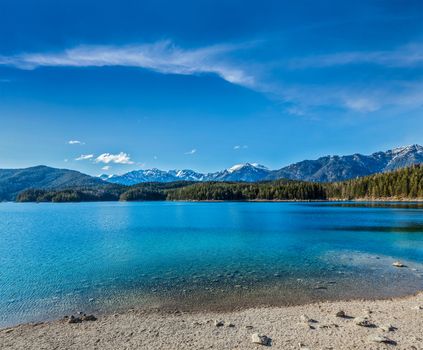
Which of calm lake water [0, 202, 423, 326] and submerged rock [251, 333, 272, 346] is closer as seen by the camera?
submerged rock [251, 333, 272, 346]

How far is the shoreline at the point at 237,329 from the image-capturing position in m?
14.1

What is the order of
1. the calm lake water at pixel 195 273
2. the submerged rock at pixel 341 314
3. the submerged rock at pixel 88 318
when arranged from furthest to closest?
the calm lake water at pixel 195 273
the submerged rock at pixel 88 318
the submerged rock at pixel 341 314

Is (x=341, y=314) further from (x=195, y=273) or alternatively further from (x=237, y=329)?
(x=195, y=273)

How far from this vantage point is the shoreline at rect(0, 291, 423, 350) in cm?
1412

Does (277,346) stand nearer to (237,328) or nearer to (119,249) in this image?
(237,328)

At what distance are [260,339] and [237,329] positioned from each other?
6.42 ft

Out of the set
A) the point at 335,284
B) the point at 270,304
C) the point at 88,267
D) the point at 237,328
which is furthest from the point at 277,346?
the point at 88,267

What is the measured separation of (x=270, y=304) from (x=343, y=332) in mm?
5940

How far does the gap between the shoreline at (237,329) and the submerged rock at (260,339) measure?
267 mm

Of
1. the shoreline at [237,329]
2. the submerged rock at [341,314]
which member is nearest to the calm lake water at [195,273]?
the shoreline at [237,329]

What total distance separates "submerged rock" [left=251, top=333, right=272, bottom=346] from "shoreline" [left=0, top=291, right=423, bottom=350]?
0.27m

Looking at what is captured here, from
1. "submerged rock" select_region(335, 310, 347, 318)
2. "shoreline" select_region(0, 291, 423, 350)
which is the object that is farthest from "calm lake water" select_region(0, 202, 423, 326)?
"submerged rock" select_region(335, 310, 347, 318)

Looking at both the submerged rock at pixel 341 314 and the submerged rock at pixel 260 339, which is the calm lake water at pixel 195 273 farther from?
the submerged rock at pixel 260 339

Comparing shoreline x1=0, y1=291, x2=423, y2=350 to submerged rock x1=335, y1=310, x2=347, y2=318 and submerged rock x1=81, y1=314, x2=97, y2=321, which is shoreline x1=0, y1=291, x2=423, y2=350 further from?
submerged rock x1=81, y1=314, x2=97, y2=321
